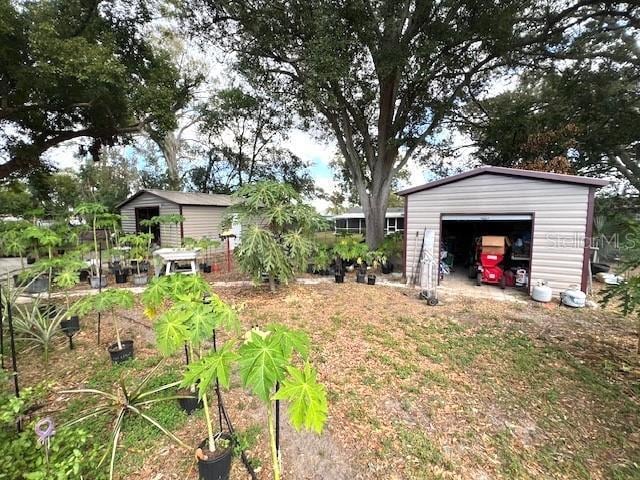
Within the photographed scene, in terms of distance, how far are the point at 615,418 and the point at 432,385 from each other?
1597 mm

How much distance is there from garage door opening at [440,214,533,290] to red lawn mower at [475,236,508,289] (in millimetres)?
26

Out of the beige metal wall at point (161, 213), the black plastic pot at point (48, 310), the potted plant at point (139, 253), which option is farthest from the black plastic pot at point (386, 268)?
the beige metal wall at point (161, 213)

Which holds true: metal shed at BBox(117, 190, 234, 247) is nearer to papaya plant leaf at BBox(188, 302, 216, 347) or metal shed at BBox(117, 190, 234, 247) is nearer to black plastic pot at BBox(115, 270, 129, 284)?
black plastic pot at BBox(115, 270, 129, 284)

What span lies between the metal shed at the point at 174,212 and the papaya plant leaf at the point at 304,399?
1089 cm

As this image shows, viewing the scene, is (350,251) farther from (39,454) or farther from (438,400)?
(39,454)

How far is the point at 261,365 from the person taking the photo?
1311mm

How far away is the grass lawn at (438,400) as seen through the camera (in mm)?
2115

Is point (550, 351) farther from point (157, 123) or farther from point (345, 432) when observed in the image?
point (157, 123)

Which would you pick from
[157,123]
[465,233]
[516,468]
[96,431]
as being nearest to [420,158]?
[465,233]

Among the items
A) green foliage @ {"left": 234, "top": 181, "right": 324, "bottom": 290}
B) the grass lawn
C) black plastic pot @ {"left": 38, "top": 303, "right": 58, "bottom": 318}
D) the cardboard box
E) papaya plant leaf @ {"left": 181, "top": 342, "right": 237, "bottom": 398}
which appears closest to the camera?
papaya plant leaf @ {"left": 181, "top": 342, "right": 237, "bottom": 398}

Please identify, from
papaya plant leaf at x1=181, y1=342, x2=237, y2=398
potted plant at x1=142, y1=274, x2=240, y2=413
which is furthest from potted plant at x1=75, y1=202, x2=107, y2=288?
papaya plant leaf at x1=181, y1=342, x2=237, y2=398

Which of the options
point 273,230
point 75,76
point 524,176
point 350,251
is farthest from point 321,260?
point 75,76

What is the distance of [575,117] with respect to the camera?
1027 centimetres

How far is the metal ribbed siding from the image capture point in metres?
12.0
